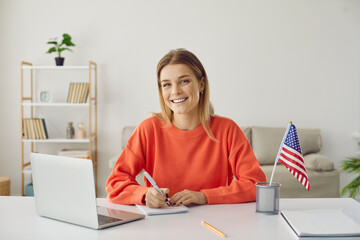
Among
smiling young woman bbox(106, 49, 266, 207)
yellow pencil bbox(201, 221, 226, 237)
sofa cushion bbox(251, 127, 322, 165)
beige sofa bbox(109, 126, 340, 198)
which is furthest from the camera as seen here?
sofa cushion bbox(251, 127, 322, 165)

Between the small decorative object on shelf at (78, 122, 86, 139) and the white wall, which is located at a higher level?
the white wall

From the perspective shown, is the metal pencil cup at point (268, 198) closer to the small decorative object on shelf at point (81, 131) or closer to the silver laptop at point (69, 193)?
the silver laptop at point (69, 193)

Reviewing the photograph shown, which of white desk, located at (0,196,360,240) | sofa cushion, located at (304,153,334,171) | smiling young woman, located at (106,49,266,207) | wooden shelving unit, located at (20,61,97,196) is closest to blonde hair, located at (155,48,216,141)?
smiling young woman, located at (106,49,266,207)

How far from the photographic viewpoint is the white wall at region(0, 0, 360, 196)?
445cm

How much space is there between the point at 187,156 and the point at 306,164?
2.42 meters

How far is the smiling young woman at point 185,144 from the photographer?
1671 millimetres

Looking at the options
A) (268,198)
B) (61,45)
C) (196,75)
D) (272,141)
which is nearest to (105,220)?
(268,198)

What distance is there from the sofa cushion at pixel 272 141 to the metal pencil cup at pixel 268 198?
282 centimetres

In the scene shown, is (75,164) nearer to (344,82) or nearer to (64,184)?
(64,184)

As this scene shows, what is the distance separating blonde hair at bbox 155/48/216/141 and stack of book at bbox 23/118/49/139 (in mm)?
2800

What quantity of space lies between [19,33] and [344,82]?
11.5 feet

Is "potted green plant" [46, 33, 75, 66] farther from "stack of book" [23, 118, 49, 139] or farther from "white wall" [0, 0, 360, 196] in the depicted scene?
"stack of book" [23, 118, 49, 139]

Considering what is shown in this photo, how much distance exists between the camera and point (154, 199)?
1.38 m

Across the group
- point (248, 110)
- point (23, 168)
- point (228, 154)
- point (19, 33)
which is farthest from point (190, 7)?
point (228, 154)
